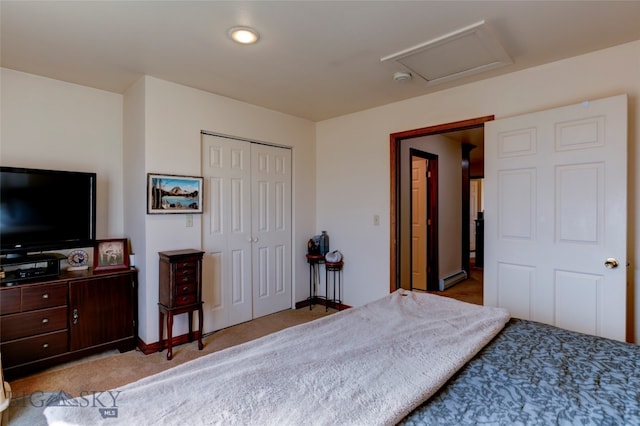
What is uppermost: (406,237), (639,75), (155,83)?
(155,83)

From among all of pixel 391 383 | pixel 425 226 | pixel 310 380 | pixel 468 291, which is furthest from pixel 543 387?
pixel 468 291

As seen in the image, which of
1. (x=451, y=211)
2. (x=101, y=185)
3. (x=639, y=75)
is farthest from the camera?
(x=451, y=211)

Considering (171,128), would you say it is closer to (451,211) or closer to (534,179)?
(534,179)

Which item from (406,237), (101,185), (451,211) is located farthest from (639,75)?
(101,185)

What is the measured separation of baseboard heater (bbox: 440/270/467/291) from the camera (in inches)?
190

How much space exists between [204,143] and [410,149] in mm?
2528

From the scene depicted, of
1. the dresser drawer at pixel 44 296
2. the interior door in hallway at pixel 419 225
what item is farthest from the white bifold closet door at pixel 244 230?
the interior door in hallway at pixel 419 225

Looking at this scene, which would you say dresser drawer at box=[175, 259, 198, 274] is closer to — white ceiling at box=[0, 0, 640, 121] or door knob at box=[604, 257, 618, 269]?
white ceiling at box=[0, 0, 640, 121]

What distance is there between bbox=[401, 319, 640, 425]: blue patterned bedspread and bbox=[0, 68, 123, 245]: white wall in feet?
10.5

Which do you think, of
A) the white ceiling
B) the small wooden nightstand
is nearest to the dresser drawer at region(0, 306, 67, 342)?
the small wooden nightstand

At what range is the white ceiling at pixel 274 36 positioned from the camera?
183cm

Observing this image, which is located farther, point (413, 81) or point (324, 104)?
point (324, 104)

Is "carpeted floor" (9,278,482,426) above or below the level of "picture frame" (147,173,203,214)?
below

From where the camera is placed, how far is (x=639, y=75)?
86.7 inches
